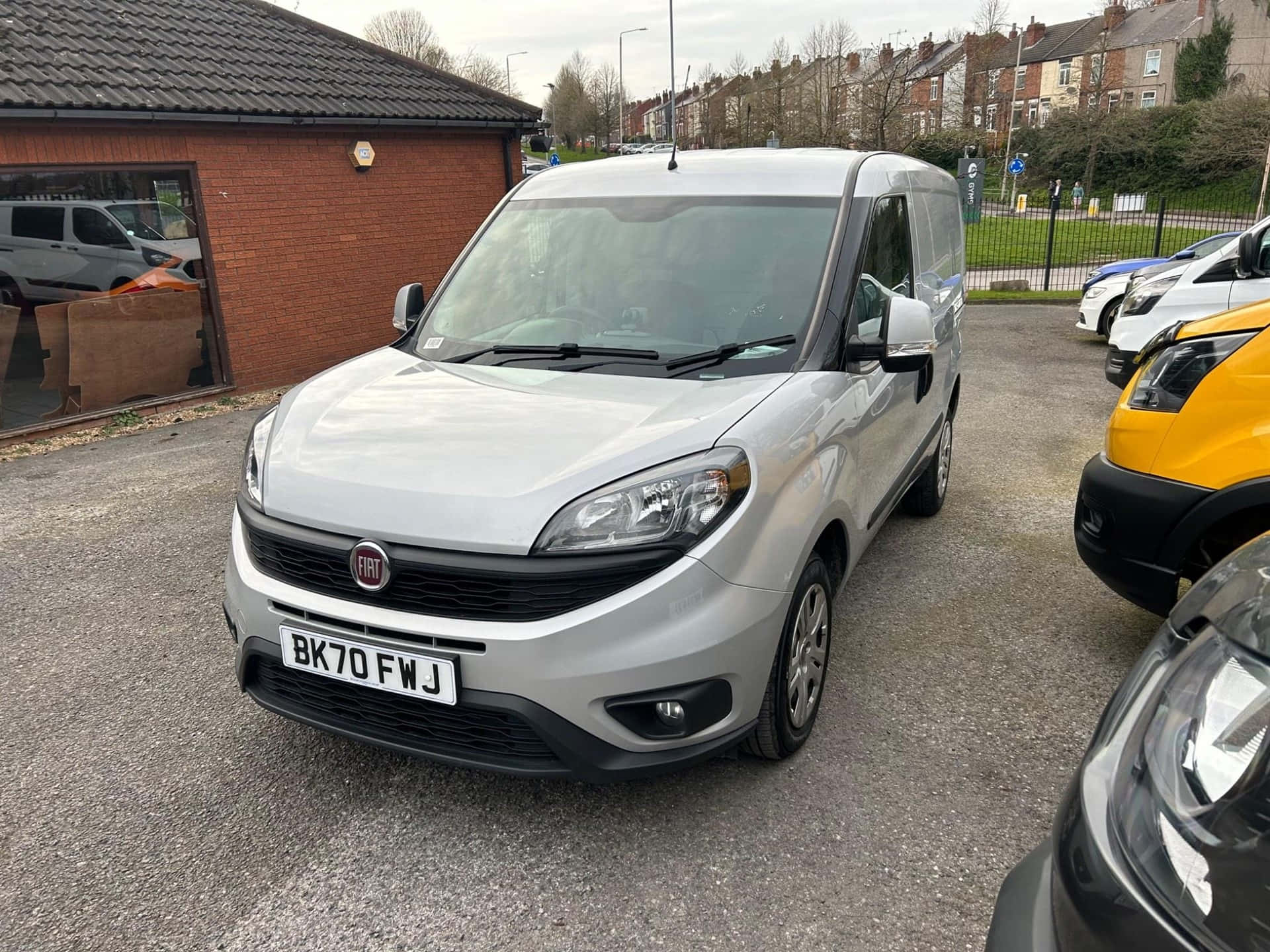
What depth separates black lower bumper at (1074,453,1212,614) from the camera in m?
3.23

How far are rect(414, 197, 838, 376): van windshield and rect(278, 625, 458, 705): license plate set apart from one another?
4.04 feet

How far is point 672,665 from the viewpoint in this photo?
2.40 m

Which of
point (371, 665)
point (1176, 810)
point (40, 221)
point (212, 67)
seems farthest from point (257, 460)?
point (212, 67)

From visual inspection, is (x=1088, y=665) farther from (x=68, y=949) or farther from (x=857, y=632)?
(x=68, y=949)

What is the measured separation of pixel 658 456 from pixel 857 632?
1.91 meters

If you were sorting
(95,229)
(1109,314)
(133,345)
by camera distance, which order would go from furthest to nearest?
(1109,314)
(133,345)
(95,229)

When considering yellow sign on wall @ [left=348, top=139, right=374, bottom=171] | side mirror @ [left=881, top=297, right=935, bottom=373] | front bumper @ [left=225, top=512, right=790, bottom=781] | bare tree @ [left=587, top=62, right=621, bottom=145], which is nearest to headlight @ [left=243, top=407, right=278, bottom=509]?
front bumper @ [left=225, top=512, right=790, bottom=781]

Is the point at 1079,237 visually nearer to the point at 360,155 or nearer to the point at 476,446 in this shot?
the point at 360,155

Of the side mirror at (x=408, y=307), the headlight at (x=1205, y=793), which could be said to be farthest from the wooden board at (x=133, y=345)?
the headlight at (x=1205, y=793)

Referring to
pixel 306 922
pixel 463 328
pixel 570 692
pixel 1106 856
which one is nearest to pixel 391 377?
pixel 463 328

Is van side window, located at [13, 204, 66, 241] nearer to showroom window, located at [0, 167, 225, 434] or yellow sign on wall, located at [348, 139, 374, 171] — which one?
showroom window, located at [0, 167, 225, 434]

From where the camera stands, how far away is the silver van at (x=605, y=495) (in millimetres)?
2393

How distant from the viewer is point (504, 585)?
239cm

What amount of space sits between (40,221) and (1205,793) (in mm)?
9417
